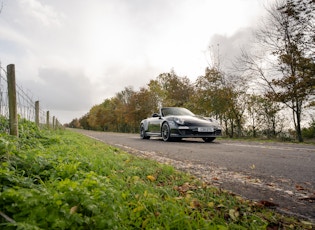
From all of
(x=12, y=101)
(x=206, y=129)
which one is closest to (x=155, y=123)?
(x=206, y=129)

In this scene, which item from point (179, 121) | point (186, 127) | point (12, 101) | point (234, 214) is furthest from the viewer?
point (179, 121)

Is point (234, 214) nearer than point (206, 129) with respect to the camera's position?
Yes

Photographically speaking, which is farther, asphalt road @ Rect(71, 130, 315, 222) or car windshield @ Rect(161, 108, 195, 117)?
car windshield @ Rect(161, 108, 195, 117)

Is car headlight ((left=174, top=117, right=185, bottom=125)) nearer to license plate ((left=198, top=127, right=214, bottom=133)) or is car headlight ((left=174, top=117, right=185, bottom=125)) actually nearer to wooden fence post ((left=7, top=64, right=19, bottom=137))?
license plate ((left=198, top=127, right=214, bottom=133))

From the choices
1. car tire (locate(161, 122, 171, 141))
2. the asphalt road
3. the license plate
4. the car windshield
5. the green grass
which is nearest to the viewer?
the green grass

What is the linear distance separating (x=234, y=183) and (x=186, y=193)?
790 millimetres

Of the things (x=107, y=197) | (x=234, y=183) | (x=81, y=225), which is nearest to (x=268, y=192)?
(x=234, y=183)

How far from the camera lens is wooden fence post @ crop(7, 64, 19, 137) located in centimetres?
486

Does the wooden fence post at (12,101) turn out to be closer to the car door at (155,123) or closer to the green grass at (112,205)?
the green grass at (112,205)

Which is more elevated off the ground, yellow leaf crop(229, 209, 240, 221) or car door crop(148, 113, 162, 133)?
car door crop(148, 113, 162, 133)

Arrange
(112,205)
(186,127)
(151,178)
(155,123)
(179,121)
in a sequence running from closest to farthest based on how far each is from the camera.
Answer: (112,205)
(151,178)
(186,127)
(179,121)
(155,123)

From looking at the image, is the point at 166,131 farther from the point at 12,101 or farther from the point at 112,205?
the point at 112,205

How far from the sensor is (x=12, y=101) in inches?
200

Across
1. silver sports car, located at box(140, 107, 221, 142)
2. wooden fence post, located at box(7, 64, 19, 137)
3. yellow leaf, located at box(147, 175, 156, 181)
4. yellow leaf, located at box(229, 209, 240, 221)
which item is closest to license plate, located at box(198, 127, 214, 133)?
silver sports car, located at box(140, 107, 221, 142)
